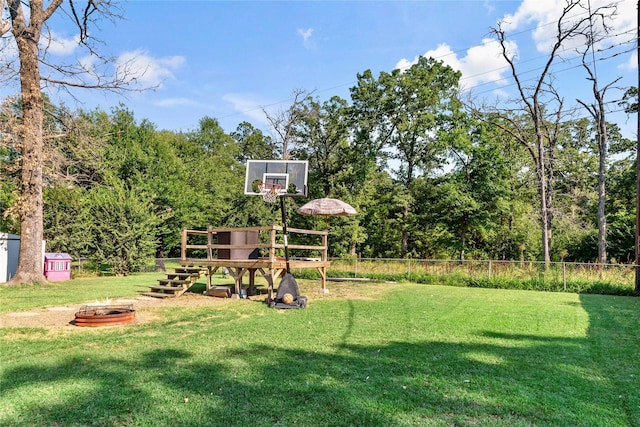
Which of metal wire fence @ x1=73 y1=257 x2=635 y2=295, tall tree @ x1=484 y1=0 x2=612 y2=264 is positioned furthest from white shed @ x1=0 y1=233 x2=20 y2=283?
tall tree @ x1=484 y1=0 x2=612 y2=264

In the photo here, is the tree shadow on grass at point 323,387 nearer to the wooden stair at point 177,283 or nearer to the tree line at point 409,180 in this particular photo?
the wooden stair at point 177,283

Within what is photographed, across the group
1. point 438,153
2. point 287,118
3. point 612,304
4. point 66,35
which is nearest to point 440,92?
point 438,153

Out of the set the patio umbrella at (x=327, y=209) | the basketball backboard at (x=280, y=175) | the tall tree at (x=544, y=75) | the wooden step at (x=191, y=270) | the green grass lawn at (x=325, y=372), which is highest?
the tall tree at (x=544, y=75)

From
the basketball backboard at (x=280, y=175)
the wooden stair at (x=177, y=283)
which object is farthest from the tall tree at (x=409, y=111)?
the wooden stair at (x=177, y=283)

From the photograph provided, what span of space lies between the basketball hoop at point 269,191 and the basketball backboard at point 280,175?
0.11m

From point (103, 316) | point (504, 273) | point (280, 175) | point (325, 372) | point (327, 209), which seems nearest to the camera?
point (325, 372)

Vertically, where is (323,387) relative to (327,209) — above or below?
below

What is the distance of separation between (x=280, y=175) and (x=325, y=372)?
6712 mm

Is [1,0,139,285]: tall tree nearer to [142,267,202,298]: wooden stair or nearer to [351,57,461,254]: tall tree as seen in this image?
[142,267,202,298]: wooden stair

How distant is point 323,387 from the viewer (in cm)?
350

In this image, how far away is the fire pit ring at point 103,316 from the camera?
6.09 meters

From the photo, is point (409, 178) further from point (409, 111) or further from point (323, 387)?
point (323, 387)

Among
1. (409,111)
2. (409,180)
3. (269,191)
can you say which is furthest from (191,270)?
(409,111)

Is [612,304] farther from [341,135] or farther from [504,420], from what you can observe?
[341,135]
